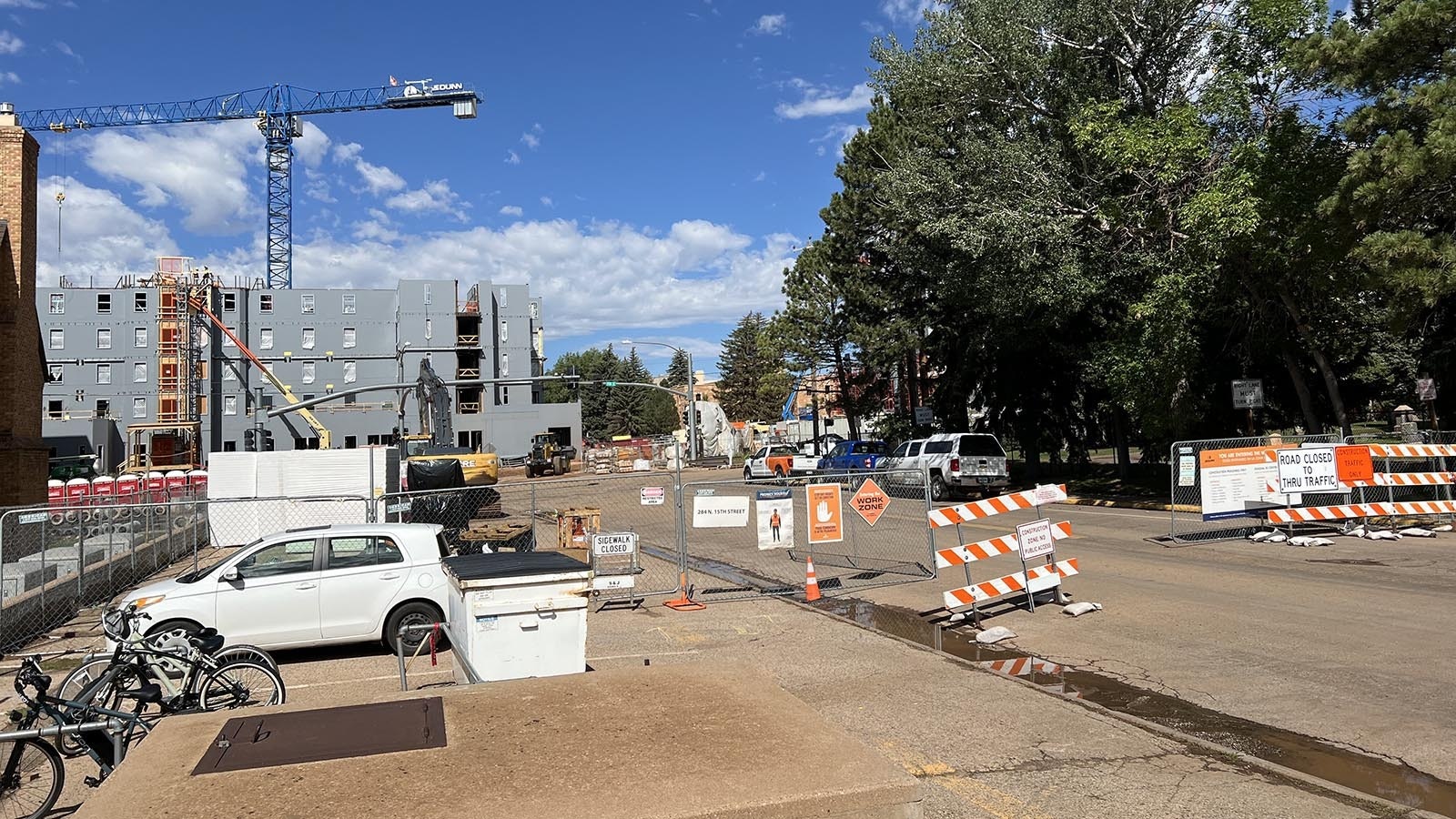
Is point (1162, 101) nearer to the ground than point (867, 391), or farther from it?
farther from it

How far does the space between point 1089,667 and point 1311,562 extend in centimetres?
801

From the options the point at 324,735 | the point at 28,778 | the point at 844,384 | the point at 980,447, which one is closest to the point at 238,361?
the point at 844,384

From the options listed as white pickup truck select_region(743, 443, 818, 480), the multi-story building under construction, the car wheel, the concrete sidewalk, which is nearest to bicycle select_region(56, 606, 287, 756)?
the car wheel

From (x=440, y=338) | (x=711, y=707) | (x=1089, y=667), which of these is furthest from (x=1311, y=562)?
(x=440, y=338)

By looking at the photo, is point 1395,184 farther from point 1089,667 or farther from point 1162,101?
point 1089,667

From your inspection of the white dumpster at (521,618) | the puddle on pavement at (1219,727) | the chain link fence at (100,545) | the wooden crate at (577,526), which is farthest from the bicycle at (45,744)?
the wooden crate at (577,526)

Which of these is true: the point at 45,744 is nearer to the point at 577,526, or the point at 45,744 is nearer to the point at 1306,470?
the point at 577,526

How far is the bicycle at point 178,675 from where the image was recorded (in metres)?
6.45

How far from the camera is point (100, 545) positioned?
15375 millimetres

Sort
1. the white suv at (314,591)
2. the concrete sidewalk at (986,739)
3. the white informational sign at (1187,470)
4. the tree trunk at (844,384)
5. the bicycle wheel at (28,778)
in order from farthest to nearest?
the tree trunk at (844,384) < the white informational sign at (1187,470) < the white suv at (314,591) < the bicycle wheel at (28,778) < the concrete sidewalk at (986,739)

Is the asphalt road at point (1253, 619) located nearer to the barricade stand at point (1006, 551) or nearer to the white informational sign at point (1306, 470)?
the barricade stand at point (1006, 551)

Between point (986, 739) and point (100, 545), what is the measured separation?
1495 cm

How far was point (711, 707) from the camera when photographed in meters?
3.47

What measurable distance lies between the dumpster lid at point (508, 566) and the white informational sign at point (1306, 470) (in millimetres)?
15017
